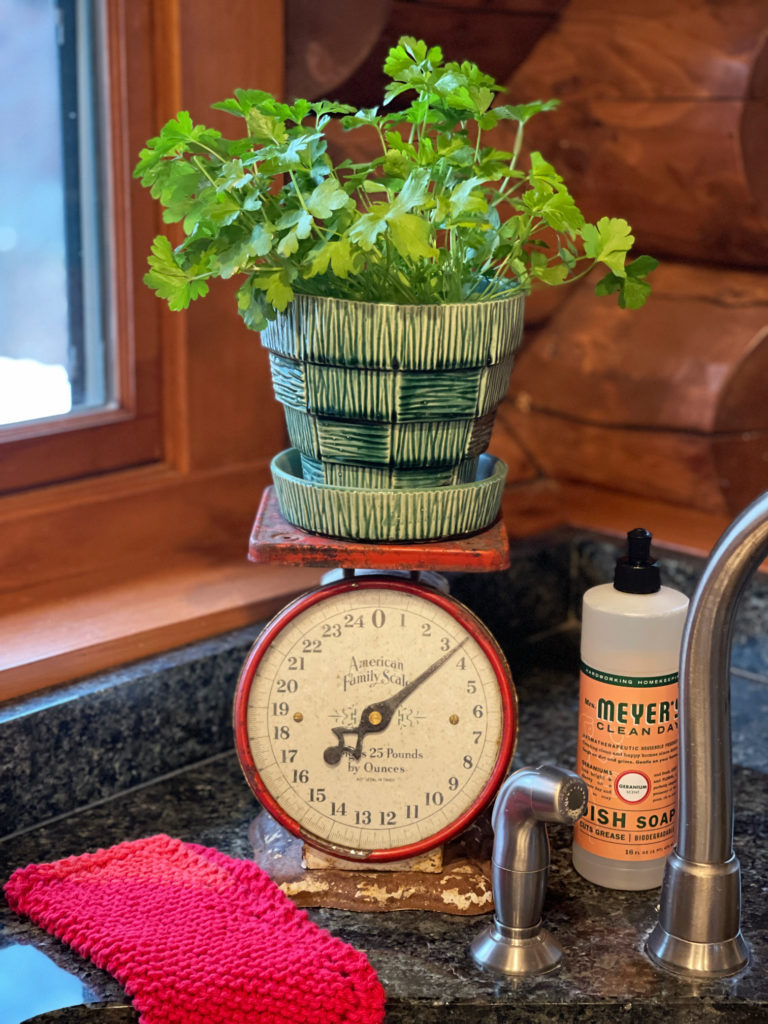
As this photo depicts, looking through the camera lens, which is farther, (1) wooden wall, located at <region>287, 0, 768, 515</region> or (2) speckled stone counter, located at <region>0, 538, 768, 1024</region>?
(1) wooden wall, located at <region>287, 0, 768, 515</region>

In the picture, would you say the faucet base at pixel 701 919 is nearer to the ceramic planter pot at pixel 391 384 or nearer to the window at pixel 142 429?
the ceramic planter pot at pixel 391 384

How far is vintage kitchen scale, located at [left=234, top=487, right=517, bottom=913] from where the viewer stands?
1012 millimetres

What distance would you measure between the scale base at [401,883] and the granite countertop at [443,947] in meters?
0.01

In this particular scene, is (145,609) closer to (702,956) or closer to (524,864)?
(524,864)

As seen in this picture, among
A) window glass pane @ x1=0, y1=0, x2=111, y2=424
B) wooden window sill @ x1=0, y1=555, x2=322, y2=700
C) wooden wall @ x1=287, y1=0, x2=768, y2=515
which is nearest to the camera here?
wooden window sill @ x1=0, y1=555, x2=322, y2=700

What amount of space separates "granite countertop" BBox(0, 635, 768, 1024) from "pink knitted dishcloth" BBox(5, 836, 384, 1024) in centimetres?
2

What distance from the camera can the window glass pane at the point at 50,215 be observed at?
129 centimetres

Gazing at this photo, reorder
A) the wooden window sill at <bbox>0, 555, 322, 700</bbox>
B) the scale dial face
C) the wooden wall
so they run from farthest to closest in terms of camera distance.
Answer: the wooden wall → the wooden window sill at <bbox>0, 555, 322, 700</bbox> → the scale dial face

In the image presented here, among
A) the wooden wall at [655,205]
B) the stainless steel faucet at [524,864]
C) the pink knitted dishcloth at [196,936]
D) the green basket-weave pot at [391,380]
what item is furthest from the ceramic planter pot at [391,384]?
the wooden wall at [655,205]

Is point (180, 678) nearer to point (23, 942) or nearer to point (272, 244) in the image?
point (23, 942)

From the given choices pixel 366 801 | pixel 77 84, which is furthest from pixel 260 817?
pixel 77 84

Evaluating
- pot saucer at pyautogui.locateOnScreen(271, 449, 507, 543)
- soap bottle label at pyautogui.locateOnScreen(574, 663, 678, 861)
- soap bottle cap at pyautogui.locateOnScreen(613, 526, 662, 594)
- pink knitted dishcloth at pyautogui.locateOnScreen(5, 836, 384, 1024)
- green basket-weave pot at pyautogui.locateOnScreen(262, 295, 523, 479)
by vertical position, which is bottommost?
pink knitted dishcloth at pyautogui.locateOnScreen(5, 836, 384, 1024)

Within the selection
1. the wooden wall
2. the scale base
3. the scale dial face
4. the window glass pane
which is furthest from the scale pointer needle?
the wooden wall

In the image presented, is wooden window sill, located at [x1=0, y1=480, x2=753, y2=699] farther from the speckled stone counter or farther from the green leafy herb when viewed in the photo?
the green leafy herb
